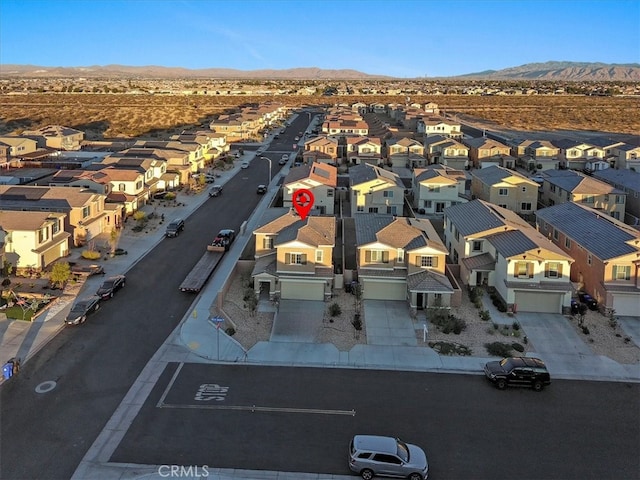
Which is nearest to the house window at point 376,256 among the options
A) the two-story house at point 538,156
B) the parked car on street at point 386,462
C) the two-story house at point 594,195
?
the parked car on street at point 386,462

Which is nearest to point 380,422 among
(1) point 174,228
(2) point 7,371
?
(2) point 7,371

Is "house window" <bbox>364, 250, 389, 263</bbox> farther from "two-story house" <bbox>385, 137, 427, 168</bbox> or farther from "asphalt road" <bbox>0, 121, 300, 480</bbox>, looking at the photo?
"two-story house" <bbox>385, 137, 427, 168</bbox>

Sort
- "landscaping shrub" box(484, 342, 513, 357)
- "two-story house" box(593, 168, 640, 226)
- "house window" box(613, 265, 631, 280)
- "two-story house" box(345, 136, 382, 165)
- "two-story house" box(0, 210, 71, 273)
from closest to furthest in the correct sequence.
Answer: "landscaping shrub" box(484, 342, 513, 357)
"house window" box(613, 265, 631, 280)
"two-story house" box(0, 210, 71, 273)
"two-story house" box(593, 168, 640, 226)
"two-story house" box(345, 136, 382, 165)

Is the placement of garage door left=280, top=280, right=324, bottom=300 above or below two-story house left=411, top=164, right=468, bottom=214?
below

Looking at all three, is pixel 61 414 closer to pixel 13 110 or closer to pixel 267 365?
pixel 267 365

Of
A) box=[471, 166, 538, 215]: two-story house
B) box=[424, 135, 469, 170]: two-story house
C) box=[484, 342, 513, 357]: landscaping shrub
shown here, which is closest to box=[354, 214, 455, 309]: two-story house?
box=[484, 342, 513, 357]: landscaping shrub

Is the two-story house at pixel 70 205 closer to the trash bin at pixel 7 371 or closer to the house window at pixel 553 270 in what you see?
the trash bin at pixel 7 371

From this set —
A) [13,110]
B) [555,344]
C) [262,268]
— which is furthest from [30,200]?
[13,110]

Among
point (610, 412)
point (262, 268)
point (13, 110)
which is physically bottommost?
point (610, 412)
